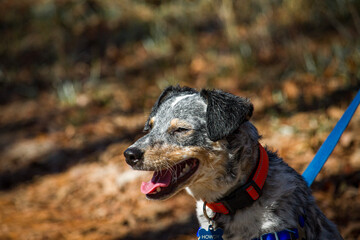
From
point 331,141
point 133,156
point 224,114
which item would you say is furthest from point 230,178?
point 331,141

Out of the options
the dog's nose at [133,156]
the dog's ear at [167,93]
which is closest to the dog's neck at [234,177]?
the dog's nose at [133,156]

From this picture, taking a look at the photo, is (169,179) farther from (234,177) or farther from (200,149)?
(234,177)

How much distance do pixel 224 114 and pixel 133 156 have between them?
0.77m

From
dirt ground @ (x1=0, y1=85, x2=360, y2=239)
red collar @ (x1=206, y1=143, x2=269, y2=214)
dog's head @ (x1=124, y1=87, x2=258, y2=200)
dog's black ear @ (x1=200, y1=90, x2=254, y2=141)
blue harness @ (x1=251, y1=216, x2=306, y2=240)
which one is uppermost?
dog's black ear @ (x1=200, y1=90, x2=254, y2=141)

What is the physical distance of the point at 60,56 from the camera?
10188 millimetres

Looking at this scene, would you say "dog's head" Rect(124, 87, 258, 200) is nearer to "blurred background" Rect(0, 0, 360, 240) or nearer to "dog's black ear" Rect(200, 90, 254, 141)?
"dog's black ear" Rect(200, 90, 254, 141)

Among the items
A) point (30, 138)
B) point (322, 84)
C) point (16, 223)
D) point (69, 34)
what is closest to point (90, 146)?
point (30, 138)

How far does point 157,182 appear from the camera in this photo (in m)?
3.07

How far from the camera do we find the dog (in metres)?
2.81

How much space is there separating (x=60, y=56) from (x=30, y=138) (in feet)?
10.1

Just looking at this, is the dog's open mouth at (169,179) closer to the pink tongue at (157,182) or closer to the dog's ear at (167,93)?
the pink tongue at (157,182)

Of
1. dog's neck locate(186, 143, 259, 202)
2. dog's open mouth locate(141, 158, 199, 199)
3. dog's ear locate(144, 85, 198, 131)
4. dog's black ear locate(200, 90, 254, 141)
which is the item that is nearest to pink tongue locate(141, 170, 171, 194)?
dog's open mouth locate(141, 158, 199, 199)

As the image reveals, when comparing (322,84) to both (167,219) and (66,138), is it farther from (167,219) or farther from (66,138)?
(66,138)

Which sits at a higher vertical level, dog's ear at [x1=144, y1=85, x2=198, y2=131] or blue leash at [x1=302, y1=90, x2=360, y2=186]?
dog's ear at [x1=144, y1=85, x2=198, y2=131]
